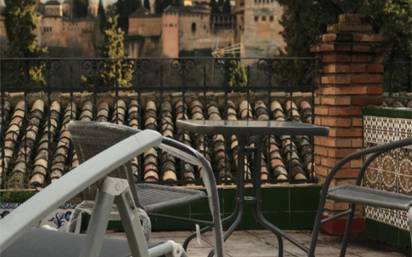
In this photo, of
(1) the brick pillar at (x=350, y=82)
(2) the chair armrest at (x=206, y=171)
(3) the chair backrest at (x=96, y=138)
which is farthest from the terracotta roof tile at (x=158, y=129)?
(3) the chair backrest at (x=96, y=138)

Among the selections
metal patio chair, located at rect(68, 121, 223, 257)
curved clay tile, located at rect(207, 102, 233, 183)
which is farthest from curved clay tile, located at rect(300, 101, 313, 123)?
metal patio chair, located at rect(68, 121, 223, 257)

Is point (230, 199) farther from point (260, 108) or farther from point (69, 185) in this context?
point (260, 108)

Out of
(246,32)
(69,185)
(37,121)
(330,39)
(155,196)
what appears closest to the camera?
(69,185)

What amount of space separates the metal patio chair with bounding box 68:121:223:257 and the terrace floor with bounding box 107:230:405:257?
1.46 meters

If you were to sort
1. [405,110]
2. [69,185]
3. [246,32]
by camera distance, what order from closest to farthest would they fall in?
[69,185], [405,110], [246,32]

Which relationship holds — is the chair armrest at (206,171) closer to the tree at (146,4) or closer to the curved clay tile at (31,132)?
the curved clay tile at (31,132)

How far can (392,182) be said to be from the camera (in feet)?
16.1

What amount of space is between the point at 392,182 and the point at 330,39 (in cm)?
115

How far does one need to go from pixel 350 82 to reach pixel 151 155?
5071 millimetres

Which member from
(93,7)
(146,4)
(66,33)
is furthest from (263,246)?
(93,7)

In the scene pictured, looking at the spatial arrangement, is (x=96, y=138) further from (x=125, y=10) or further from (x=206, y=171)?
(x=125, y=10)

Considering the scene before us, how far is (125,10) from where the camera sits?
197 feet

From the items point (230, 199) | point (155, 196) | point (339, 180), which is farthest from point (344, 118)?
point (155, 196)

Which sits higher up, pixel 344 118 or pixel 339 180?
pixel 344 118
